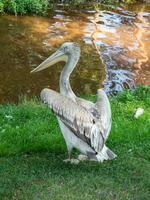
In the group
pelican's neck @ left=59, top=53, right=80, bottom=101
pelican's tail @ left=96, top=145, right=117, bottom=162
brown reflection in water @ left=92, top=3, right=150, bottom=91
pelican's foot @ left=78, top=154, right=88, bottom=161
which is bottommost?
brown reflection in water @ left=92, top=3, right=150, bottom=91

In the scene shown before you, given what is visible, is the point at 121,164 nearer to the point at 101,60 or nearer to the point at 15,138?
the point at 15,138

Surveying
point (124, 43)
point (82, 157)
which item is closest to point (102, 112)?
point (82, 157)

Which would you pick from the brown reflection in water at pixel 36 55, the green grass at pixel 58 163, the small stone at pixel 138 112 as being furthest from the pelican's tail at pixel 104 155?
the brown reflection in water at pixel 36 55

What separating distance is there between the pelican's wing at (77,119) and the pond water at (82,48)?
188 inches

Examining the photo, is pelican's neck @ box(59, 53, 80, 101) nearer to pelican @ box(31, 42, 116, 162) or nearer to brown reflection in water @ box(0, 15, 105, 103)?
pelican @ box(31, 42, 116, 162)

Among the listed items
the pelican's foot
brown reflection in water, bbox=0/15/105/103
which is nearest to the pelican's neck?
the pelican's foot

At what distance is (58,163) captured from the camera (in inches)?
261

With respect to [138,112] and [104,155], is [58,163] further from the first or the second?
[138,112]

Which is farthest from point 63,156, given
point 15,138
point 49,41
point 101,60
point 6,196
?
point 49,41

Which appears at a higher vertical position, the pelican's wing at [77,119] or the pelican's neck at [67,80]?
the pelican's neck at [67,80]

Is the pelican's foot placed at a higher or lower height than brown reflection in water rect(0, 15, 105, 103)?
higher

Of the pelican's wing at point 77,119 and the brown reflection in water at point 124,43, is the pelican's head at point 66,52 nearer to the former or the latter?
the pelican's wing at point 77,119

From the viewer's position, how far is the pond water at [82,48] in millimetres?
12305

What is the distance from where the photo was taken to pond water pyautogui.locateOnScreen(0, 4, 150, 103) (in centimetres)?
1230
